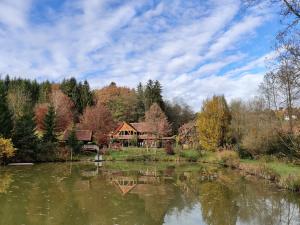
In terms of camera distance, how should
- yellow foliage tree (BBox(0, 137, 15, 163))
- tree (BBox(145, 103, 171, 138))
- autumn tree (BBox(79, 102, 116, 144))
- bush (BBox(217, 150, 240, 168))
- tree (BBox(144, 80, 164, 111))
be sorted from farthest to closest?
tree (BBox(144, 80, 164, 111)), tree (BBox(145, 103, 171, 138)), autumn tree (BBox(79, 102, 116, 144)), bush (BBox(217, 150, 240, 168)), yellow foliage tree (BBox(0, 137, 15, 163))

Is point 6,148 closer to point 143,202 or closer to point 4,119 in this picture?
point 4,119

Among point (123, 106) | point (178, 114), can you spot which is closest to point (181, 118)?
point (178, 114)

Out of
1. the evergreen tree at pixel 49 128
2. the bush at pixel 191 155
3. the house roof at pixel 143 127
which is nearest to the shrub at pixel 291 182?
the bush at pixel 191 155

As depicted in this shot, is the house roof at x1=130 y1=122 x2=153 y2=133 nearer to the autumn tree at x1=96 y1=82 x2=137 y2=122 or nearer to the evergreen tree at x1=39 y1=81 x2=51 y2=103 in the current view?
the autumn tree at x1=96 y1=82 x2=137 y2=122

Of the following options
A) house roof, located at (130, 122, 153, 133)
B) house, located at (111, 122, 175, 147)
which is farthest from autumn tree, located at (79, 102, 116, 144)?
house roof, located at (130, 122, 153, 133)

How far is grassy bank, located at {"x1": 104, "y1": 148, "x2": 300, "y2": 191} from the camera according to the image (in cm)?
1860

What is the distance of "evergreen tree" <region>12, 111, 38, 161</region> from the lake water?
13.4 meters

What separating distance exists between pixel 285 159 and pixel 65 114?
3776 centimetres

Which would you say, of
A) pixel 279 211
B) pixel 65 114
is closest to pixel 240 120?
pixel 279 211

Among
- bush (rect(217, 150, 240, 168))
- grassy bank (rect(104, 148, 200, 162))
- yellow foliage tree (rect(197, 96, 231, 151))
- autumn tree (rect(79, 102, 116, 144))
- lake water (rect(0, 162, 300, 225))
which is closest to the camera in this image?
lake water (rect(0, 162, 300, 225))

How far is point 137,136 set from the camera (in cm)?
5244

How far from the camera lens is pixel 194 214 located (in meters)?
12.9

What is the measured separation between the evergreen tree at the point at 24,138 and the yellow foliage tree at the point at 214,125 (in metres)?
18.7

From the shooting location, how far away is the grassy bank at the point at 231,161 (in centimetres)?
1860
